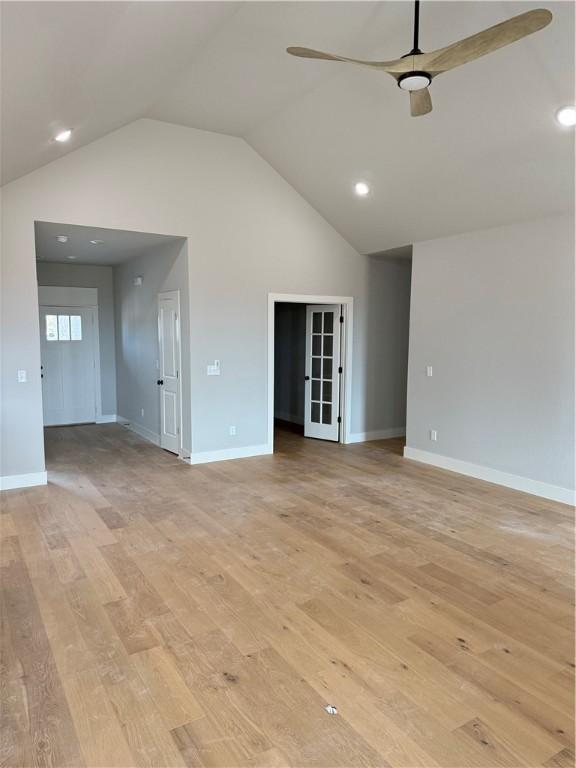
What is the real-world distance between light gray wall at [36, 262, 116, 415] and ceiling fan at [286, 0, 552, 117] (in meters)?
6.81

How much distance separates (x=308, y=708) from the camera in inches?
85.8

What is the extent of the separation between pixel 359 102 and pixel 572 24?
1910 mm

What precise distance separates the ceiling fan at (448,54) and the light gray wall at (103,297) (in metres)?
6.81

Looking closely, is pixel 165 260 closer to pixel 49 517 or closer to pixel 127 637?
pixel 49 517

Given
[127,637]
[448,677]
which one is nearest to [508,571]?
[448,677]

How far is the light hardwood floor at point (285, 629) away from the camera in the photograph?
201cm

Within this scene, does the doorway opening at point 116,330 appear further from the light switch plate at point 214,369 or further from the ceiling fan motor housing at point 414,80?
the ceiling fan motor housing at point 414,80

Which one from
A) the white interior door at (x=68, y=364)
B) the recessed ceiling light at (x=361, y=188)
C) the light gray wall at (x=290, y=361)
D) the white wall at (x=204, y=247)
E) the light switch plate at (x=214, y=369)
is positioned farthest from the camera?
the light gray wall at (x=290, y=361)

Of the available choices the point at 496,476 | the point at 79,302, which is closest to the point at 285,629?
the point at 496,476

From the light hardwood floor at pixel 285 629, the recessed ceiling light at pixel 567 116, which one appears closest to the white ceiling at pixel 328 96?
the recessed ceiling light at pixel 567 116

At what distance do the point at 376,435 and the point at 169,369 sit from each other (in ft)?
10.6

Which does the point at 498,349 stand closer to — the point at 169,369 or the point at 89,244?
the point at 169,369

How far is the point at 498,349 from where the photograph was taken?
5.36 m

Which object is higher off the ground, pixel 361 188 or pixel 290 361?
pixel 361 188
